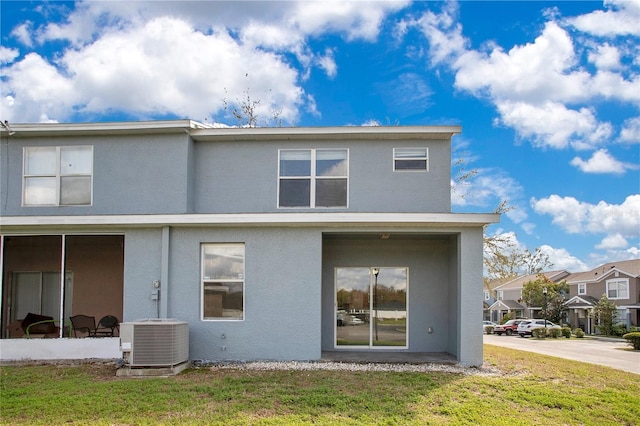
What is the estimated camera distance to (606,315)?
40094 mm

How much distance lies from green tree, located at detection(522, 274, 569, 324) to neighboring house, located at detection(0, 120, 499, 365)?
3689 cm

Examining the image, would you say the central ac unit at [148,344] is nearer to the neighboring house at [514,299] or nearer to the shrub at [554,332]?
the shrub at [554,332]

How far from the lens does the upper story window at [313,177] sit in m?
13.0

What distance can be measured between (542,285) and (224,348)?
40.8 metres

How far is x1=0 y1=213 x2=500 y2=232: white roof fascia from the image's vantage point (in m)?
11.2

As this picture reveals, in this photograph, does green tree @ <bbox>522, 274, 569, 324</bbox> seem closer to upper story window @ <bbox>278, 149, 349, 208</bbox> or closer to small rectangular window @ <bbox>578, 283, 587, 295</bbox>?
small rectangular window @ <bbox>578, 283, 587, 295</bbox>

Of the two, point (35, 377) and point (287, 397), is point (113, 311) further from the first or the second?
point (287, 397)

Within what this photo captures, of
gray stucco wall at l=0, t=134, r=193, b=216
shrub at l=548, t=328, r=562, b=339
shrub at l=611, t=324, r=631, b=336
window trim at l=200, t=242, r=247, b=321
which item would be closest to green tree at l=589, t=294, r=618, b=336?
shrub at l=611, t=324, r=631, b=336

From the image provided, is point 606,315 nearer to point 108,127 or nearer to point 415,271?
point 415,271

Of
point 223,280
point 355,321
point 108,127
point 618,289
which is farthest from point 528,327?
point 108,127

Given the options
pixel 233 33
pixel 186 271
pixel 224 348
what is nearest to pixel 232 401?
pixel 224 348

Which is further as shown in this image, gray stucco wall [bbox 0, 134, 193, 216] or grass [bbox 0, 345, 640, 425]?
gray stucco wall [bbox 0, 134, 193, 216]

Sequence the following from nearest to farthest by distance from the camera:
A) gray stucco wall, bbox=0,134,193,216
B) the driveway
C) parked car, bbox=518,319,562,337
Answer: gray stucco wall, bbox=0,134,193,216 < the driveway < parked car, bbox=518,319,562,337

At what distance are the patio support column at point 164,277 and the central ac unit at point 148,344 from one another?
Answer: 4.34 feet
